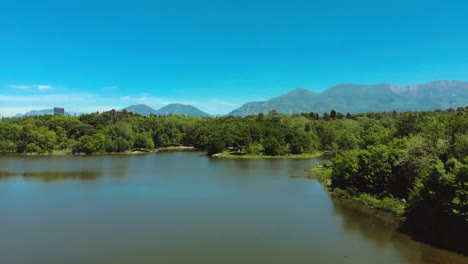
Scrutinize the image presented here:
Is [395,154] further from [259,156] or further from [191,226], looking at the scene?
[259,156]

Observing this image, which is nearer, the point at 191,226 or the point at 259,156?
the point at 191,226

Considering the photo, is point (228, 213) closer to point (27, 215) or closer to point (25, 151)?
point (27, 215)

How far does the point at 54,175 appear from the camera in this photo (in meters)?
39.1

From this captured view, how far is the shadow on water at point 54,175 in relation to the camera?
121ft

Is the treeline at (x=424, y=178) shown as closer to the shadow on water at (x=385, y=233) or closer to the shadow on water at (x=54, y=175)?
the shadow on water at (x=385, y=233)

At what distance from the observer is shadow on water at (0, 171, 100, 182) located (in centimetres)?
3694

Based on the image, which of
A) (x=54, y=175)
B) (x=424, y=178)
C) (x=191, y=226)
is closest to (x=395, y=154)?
(x=424, y=178)

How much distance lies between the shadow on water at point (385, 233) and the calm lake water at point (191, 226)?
0.16ft

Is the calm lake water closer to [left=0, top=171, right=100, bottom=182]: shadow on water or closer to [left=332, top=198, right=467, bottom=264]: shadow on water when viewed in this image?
[left=332, top=198, right=467, bottom=264]: shadow on water

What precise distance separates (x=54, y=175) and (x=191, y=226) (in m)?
27.1

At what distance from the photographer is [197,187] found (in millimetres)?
31703

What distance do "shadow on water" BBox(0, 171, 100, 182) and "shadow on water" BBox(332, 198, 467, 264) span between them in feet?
90.0

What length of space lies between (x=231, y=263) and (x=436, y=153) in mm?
15577

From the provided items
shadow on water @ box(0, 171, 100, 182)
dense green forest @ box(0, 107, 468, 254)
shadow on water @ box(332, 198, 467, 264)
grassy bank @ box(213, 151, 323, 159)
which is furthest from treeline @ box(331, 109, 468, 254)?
shadow on water @ box(0, 171, 100, 182)
